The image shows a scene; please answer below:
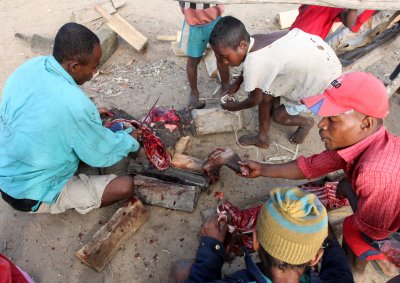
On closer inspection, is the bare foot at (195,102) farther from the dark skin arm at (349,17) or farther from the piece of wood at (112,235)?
the dark skin arm at (349,17)

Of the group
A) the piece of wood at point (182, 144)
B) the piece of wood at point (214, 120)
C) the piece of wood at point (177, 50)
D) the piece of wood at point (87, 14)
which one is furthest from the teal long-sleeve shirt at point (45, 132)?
the piece of wood at point (87, 14)

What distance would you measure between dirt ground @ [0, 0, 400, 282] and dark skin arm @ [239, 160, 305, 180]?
1.58ft

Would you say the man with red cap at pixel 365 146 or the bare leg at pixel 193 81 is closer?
the man with red cap at pixel 365 146

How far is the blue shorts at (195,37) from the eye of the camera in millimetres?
4113

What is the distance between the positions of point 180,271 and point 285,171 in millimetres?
1216

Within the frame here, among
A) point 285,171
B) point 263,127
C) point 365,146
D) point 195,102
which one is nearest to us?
point 365,146

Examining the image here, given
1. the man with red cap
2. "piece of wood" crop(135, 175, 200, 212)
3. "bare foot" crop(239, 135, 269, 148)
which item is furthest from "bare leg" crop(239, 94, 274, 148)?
the man with red cap

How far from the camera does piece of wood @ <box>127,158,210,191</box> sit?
11.1 feet

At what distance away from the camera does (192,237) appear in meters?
3.20

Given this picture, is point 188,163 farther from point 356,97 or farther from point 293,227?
point 293,227

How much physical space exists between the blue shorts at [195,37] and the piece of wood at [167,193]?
1800mm

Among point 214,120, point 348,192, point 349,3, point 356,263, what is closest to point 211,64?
point 214,120

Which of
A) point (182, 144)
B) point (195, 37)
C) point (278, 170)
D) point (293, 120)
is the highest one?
point (195, 37)

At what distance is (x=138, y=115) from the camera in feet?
14.2
